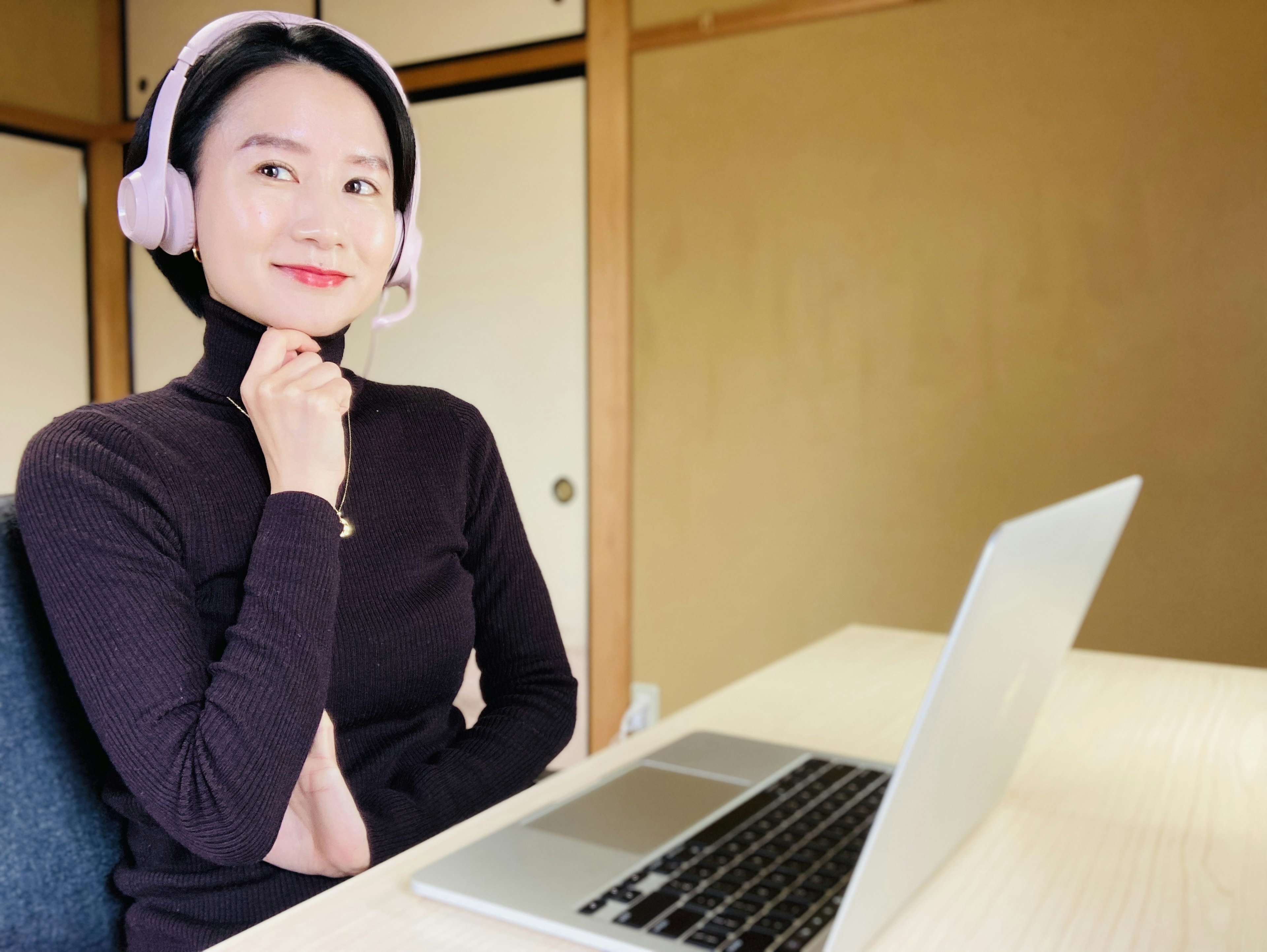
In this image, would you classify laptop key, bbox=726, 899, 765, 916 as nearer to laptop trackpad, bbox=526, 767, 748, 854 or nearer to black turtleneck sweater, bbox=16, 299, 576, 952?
laptop trackpad, bbox=526, 767, 748, 854

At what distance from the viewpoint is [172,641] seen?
1.97 ft

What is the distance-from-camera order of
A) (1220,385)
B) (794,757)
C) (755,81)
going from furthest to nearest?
(755,81)
(1220,385)
(794,757)

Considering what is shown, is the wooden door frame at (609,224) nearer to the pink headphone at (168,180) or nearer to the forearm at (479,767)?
the forearm at (479,767)

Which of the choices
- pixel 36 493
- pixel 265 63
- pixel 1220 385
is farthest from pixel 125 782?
pixel 1220 385

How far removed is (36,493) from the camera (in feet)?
1.99

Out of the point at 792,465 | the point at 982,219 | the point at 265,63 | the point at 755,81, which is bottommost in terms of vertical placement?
the point at 792,465

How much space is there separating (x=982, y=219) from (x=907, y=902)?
1.55m

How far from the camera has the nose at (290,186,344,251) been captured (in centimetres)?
62

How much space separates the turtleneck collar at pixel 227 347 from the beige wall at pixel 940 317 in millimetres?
1466

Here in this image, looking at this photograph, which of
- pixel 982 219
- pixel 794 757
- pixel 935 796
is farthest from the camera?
pixel 982 219

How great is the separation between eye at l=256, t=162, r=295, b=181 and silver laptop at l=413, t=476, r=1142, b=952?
41 centimetres

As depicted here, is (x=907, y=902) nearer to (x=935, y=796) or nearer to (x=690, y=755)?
(x=935, y=796)

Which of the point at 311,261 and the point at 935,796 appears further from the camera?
the point at 311,261

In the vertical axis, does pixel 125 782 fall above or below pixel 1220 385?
below
